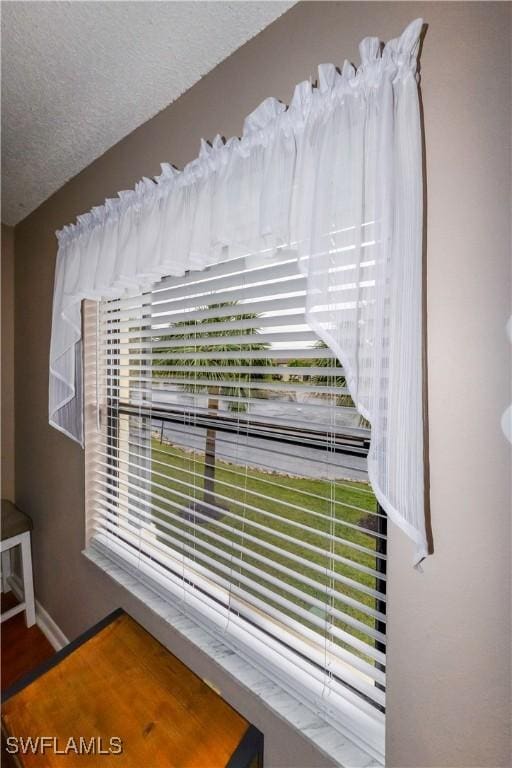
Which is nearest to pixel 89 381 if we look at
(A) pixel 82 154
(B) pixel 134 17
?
(A) pixel 82 154

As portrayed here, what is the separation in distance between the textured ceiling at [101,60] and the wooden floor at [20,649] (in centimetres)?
260

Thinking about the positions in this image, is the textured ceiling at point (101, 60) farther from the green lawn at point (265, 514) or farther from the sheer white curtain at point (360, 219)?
the green lawn at point (265, 514)

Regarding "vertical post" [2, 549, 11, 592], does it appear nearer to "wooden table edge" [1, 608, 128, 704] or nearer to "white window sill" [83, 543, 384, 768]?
"white window sill" [83, 543, 384, 768]

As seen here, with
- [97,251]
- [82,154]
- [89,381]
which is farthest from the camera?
[89,381]

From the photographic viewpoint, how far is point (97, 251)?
1.58 metres

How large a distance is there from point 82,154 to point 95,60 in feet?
2.02

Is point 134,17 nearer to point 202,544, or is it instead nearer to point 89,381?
point 89,381

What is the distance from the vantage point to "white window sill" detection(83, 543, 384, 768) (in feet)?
3.04

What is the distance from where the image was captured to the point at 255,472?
4.00 ft

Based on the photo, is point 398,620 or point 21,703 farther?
point 21,703

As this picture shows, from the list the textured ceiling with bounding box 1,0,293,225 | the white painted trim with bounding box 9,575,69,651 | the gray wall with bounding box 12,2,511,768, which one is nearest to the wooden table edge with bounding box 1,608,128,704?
the gray wall with bounding box 12,2,511,768

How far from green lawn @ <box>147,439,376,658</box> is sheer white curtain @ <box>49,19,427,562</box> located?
299 millimetres

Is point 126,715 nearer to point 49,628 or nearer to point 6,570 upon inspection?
point 49,628

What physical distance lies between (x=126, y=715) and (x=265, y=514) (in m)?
0.64
